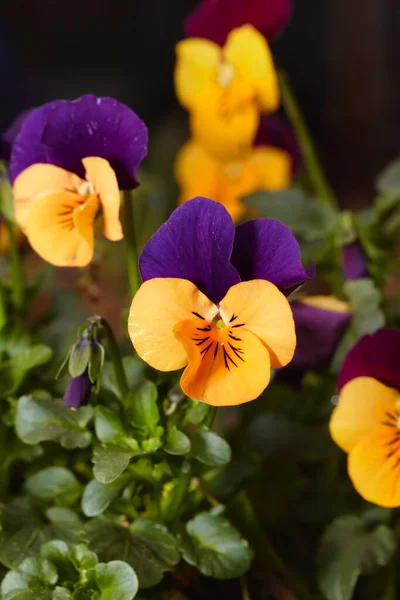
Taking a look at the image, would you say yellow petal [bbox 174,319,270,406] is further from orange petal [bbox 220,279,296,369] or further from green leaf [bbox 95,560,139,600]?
green leaf [bbox 95,560,139,600]

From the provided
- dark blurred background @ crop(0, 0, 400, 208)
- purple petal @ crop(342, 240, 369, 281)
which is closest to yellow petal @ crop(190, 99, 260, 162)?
purple petal @ crop(342, 240, 369, 281)

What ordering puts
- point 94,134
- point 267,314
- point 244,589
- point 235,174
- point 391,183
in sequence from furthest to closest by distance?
point 235,174, point 391,183, point 244,589, point 94,134, point 267,314

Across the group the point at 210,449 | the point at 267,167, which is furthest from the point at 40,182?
the point at 267,167

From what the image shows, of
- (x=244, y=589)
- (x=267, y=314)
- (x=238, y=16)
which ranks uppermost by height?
(x=238, y=16)

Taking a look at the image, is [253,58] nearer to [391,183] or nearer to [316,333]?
[391,183]

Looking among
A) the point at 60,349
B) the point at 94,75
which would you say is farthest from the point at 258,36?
the point at 94,75

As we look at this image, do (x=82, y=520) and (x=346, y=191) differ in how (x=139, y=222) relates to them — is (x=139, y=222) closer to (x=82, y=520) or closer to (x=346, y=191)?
(x=82, y=520)

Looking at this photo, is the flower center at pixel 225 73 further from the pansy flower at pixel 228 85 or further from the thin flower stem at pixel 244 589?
the thin flower stem at pixel 244 589

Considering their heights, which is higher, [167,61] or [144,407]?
[144,407]

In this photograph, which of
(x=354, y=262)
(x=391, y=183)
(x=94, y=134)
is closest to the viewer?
(x=94, y=134)
